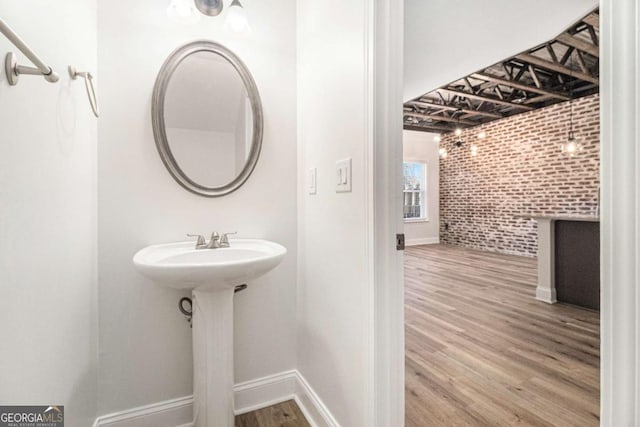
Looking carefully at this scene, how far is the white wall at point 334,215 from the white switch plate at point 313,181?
1.2 inches

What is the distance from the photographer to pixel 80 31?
3.65 ft

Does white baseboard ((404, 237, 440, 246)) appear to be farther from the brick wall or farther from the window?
the window

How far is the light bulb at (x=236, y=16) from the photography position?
1.44 meters

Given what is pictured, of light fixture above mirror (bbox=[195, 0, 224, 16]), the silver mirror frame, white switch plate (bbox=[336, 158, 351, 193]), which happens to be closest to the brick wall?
white switch plate (bbox=[336, 158, 351, 193])

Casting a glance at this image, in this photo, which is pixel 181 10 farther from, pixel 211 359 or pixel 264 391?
pixel 264 391

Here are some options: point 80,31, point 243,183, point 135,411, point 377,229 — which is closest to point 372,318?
point 377,229

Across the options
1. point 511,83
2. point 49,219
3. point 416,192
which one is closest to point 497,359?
point 49,219

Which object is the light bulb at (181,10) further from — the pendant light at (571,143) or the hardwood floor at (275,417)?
the pendant light at (571,143)

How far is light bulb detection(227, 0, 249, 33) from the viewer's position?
1.44m

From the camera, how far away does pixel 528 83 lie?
4.45m

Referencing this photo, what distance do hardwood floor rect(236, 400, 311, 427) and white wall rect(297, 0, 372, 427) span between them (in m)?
0.18

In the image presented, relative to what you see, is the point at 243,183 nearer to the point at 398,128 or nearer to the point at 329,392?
the point at 398,128

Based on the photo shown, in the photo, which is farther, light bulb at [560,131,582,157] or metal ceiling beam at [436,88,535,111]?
metal ceiling beam at [436,88,535,111]

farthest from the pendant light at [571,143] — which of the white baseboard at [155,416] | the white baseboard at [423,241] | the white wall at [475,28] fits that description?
the white baseboard at [155,416]
